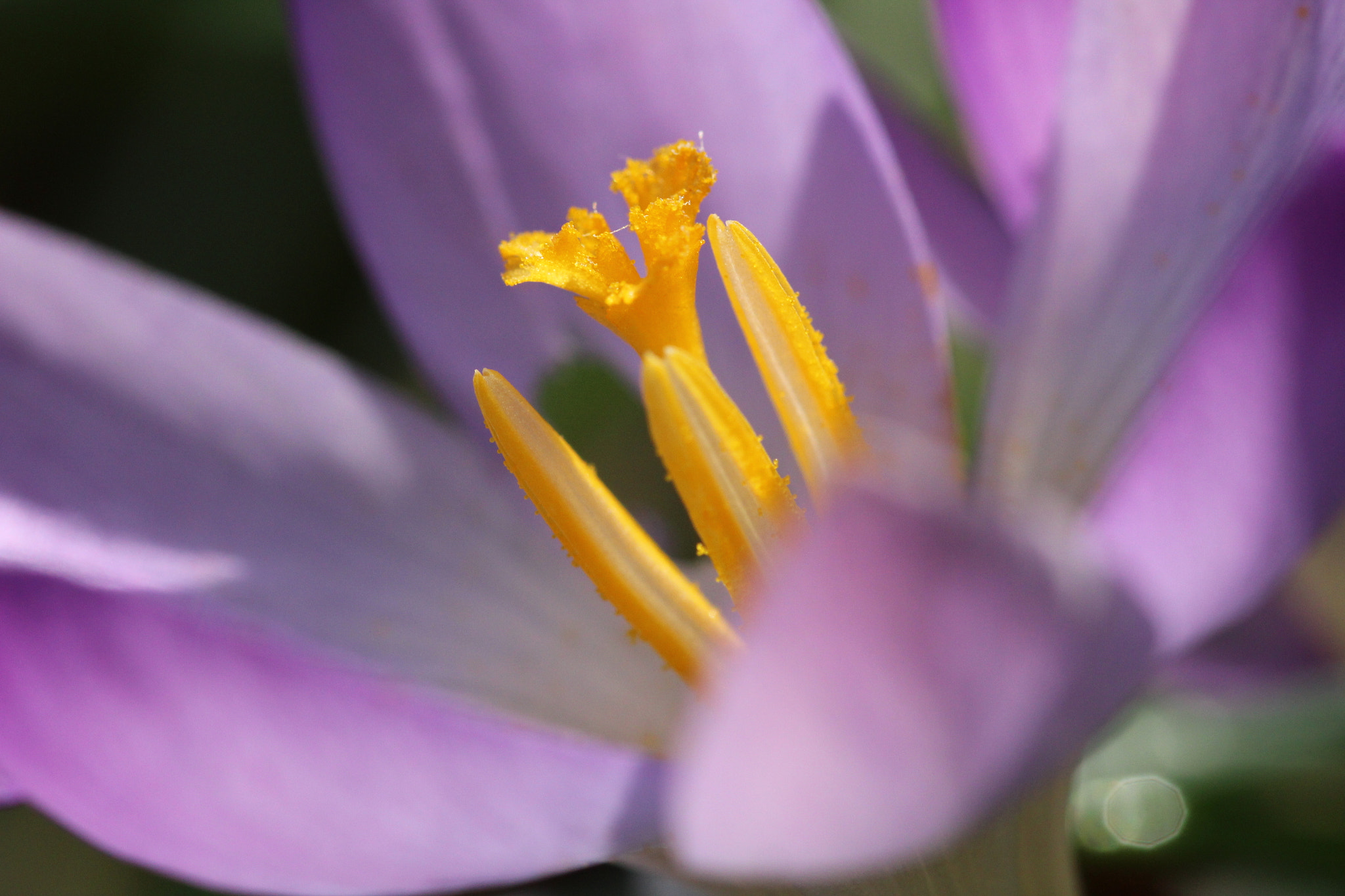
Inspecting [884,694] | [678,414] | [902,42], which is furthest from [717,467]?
[902,42]

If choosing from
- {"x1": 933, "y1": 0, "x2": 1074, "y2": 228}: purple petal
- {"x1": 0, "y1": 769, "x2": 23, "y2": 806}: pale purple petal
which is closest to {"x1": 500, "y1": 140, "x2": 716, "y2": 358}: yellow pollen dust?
{"x1": 933, "y1": 0, "x2": 1074, "y2": 228}: purple petal

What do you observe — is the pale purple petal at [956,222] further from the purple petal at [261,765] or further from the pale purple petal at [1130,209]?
the purple petal at [261,765]

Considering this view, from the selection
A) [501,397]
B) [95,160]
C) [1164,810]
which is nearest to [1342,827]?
[1164,810]

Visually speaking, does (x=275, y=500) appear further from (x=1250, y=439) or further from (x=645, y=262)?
(x=1250, y=439)

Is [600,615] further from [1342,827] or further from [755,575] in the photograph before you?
[1342,827]

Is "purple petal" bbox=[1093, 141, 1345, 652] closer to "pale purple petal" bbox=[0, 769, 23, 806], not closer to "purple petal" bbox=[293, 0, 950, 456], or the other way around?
"purple petal" bbox=[293, 0, 950, 456]

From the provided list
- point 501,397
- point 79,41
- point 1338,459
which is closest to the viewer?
point 1338,459

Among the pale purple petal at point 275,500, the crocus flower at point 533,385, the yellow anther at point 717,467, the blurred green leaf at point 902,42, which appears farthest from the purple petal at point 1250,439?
the blurred green leaf at point 902,42
